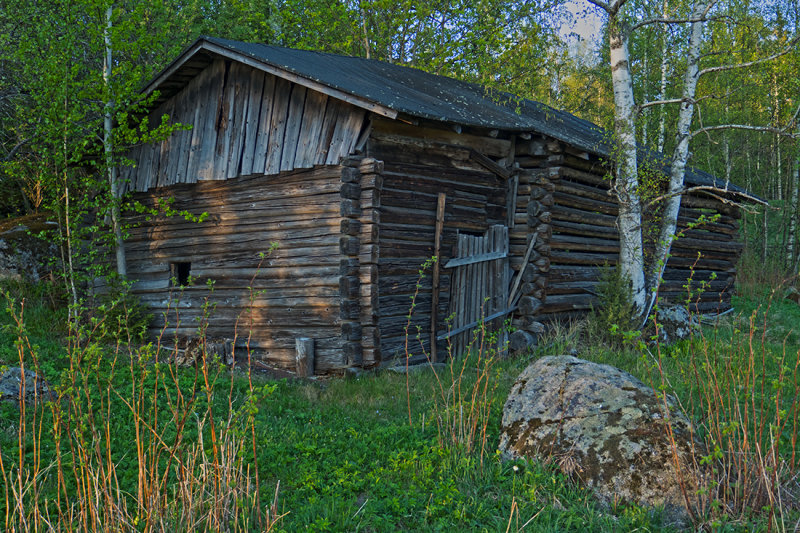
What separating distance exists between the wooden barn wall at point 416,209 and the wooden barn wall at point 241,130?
2.51ft

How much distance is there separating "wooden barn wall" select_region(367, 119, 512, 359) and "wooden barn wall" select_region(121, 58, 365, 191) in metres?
0.76

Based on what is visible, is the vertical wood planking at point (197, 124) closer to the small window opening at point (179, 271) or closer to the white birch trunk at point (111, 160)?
the white birch trunk at point (111, 160)

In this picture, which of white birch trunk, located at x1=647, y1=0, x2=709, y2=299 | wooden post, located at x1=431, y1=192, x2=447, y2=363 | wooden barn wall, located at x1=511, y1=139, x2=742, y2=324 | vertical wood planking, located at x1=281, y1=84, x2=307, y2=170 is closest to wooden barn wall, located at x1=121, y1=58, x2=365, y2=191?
vertical wood planking, located at x1=281, y1=84, x2=307, y2=170

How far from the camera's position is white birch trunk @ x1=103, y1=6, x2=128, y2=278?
10328 mm

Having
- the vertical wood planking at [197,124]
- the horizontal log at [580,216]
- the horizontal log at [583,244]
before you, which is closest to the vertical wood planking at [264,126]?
the vertical wood planking at [197,124]

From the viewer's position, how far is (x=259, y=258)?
9.16m

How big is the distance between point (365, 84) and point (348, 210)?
206cm

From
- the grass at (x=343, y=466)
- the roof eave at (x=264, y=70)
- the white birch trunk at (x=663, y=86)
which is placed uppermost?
the white birch trunk at (x=663, y=86)

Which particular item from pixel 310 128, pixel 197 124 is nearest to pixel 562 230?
pixel 310 128

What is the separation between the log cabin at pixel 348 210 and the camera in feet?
27.4

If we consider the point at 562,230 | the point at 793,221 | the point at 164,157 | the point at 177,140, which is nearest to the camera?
the point at 177,140

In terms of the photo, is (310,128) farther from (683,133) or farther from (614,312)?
(683,133)

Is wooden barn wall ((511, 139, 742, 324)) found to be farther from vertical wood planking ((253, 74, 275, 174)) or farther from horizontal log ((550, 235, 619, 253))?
vertical wood planking ((253, 74, 275, 174))

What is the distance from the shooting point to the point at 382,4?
18.6 meters
